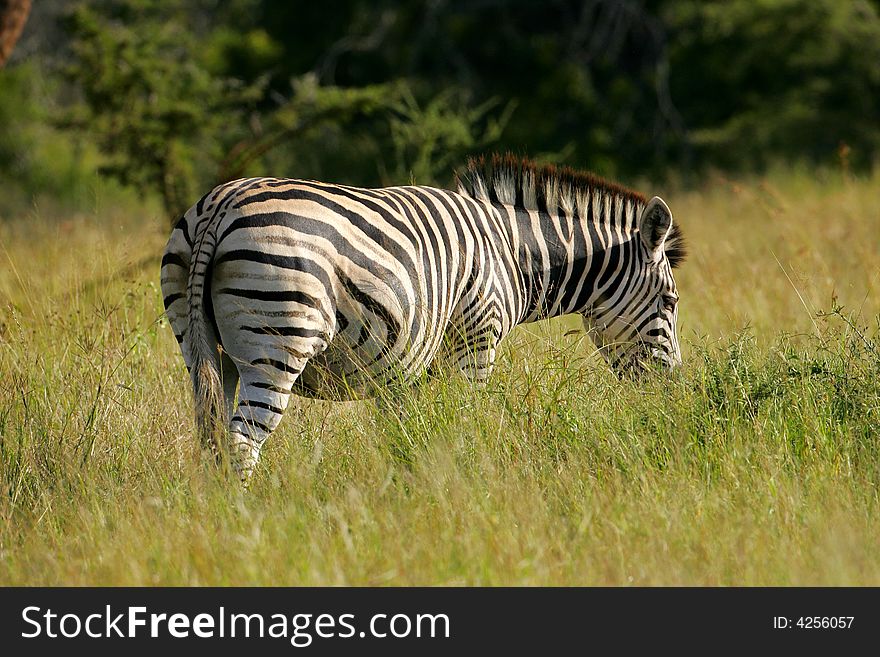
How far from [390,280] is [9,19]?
5.16 meters

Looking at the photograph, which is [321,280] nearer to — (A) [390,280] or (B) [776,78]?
(A) [390,280]

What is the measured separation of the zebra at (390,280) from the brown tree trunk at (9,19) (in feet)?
14.8

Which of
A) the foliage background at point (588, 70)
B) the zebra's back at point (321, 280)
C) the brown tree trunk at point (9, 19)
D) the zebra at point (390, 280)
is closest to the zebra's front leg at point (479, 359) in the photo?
Result: the zebra at point (390, 280)

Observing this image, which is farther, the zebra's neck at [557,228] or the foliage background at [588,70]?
the foliage background at [588,70]

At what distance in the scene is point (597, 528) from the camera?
146 inches

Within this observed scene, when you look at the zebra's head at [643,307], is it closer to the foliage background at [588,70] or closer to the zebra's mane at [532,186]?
the zebra's mane at [532,186]

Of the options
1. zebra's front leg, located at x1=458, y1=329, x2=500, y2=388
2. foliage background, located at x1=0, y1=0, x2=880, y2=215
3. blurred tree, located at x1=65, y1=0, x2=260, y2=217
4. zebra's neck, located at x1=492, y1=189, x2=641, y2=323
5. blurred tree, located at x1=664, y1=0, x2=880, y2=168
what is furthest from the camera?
blurred tree, located at x1=664, y1=0, x2=880, y2=168

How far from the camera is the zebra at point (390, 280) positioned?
4.00 metres

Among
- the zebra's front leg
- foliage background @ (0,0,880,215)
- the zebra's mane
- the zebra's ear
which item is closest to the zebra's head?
the zebra's ear

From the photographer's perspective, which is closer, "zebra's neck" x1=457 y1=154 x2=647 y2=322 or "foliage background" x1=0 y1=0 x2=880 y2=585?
"foliage background" x1=0 y1=0 x2=880 y2=585

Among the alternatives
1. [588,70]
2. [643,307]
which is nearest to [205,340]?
[643,307]

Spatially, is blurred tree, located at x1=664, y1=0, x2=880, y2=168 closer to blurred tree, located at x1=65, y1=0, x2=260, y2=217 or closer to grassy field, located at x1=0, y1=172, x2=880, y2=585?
blurred tree, located at x1=65, y1=0, x2=260, y2=217

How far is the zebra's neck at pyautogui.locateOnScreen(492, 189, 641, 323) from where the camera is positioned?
509cm

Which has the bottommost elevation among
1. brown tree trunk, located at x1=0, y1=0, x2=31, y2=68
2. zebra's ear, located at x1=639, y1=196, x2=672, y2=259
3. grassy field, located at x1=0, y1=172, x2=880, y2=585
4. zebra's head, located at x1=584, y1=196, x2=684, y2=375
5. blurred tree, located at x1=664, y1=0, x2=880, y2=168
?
grassy field, located at x1=0, y1=172, x2=880, y2=585
